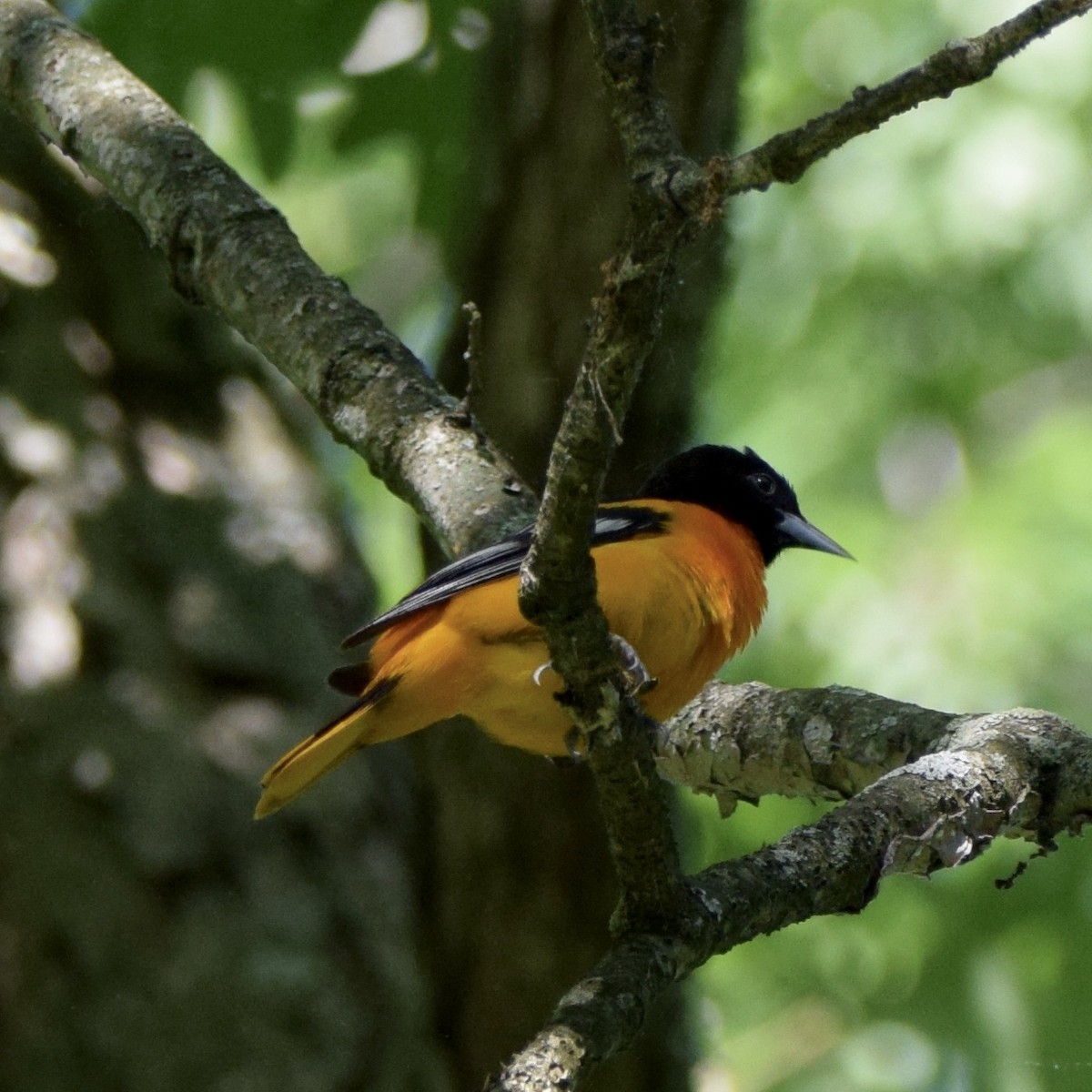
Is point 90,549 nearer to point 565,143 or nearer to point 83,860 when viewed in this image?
point 83,860

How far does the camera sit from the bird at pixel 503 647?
3188mm

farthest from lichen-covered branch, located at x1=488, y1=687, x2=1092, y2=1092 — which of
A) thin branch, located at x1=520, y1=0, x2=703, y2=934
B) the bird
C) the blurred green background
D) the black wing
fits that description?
the blurred green background

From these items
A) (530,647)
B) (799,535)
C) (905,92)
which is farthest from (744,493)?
(905,92)

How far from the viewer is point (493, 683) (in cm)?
325

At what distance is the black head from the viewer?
467 cm

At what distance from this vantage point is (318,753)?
3162 millimetres

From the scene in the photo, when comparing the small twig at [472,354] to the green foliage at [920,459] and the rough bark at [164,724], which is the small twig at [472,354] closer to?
the rough bark at [164,724]

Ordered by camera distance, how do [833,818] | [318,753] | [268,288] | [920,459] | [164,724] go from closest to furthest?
1. [833,818]
2. [318,753]
3. [268,288]
4. [164,724]
5. [920,459]

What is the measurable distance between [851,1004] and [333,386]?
3.50m

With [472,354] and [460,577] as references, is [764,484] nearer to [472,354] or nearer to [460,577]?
[460,577]

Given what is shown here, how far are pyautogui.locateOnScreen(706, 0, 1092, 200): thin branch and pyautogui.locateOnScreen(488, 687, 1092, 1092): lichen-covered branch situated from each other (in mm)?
1127

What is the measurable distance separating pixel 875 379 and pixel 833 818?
4.51 m

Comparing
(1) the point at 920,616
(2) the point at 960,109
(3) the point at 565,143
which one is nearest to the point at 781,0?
(2) the point at 960,109

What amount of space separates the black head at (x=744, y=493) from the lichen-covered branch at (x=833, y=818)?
93cm
